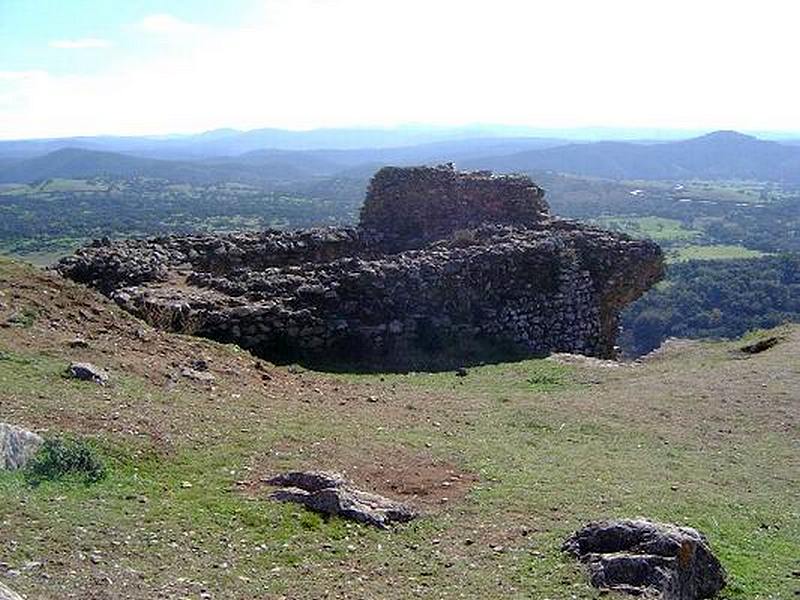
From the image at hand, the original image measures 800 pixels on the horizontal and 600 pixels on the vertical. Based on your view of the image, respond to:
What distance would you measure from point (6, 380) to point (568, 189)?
14166 centimetres

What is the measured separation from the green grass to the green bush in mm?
76722

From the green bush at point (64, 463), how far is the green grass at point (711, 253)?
76722 mm

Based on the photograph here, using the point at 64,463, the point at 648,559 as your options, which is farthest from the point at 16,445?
the point at 648,559

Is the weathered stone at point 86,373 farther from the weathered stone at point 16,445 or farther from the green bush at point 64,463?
the green bush at point 64,463

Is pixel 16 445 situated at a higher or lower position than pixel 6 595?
lower

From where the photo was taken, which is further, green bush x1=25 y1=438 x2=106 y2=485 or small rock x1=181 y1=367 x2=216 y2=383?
small rock x1=181 y1=367 x2=216 y2=383

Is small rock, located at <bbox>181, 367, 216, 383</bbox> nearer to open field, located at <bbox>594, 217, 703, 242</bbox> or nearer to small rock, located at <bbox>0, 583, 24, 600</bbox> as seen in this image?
small rock, located at <bbox>0, 583, 24, 600</bbox>

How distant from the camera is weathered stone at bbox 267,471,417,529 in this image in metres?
9.01

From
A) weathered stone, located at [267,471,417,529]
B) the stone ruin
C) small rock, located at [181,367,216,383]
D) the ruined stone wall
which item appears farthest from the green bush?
the ruined stone wall

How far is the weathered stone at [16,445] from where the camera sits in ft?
28.7

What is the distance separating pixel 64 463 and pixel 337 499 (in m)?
2.76

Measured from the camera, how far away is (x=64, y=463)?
29.3 feet

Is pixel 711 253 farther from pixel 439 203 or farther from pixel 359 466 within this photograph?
pixel 359 466

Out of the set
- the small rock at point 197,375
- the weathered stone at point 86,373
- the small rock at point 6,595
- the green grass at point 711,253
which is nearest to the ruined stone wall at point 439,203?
the small rock at point 197,375
